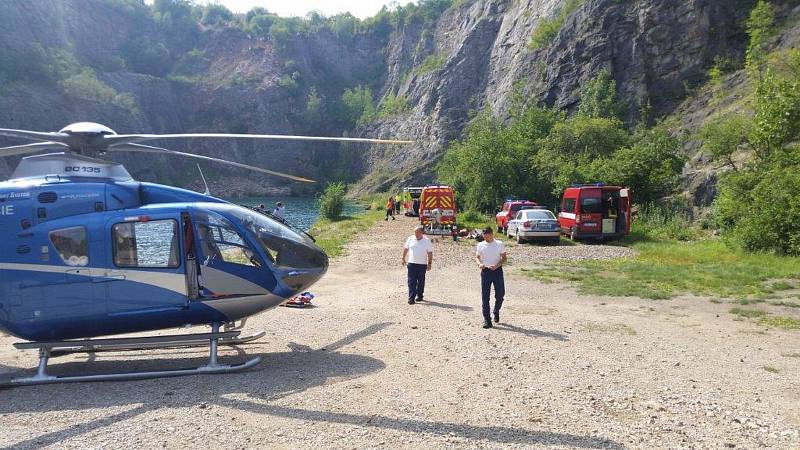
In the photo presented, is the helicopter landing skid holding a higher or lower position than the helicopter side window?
lower

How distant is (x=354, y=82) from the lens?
5241 inches

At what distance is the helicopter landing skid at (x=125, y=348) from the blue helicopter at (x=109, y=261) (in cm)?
1

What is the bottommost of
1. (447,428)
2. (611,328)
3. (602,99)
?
(447,428)

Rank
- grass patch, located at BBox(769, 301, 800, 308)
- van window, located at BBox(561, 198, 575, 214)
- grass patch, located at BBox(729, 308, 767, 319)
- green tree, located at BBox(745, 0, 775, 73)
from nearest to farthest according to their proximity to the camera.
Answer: grass patch, located at BBox(729, 308, 767, 319) → grass patch, located at BBox(769, 301, 800, 308) → van window, located at BBox(561, 198, 575, 214) → green tree, located at BBox(745, 0, 775, 73)

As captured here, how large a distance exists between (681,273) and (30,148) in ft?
49.4

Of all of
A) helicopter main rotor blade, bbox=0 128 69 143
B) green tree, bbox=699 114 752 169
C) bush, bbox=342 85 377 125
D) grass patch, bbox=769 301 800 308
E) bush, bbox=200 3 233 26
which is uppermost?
bush, bbox=200 3 233 26

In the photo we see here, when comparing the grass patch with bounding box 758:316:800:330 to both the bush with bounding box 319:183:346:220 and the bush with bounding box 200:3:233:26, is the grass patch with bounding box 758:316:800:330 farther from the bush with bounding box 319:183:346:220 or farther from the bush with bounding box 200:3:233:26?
the bush with bounding box 200:3:233:26

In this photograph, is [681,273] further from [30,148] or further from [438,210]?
[30,148]

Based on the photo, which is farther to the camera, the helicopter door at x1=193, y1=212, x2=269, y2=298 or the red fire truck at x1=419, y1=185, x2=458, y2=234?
the red fire truck at x1=419, y1=185, x2=458, y2=234

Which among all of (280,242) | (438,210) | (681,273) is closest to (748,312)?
(681,273)

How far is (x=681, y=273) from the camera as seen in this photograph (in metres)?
15.4

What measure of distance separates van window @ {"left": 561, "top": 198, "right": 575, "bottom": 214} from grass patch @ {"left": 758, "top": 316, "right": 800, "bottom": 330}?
14.8m

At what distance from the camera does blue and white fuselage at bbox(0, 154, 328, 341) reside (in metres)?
7.63

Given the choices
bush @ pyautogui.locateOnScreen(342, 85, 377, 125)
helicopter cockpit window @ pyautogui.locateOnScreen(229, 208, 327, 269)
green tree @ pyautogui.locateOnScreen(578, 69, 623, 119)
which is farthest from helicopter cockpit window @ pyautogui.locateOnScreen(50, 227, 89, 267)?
bush @ pyautogui.locateOnScreen(342, 85, 377, 125)
